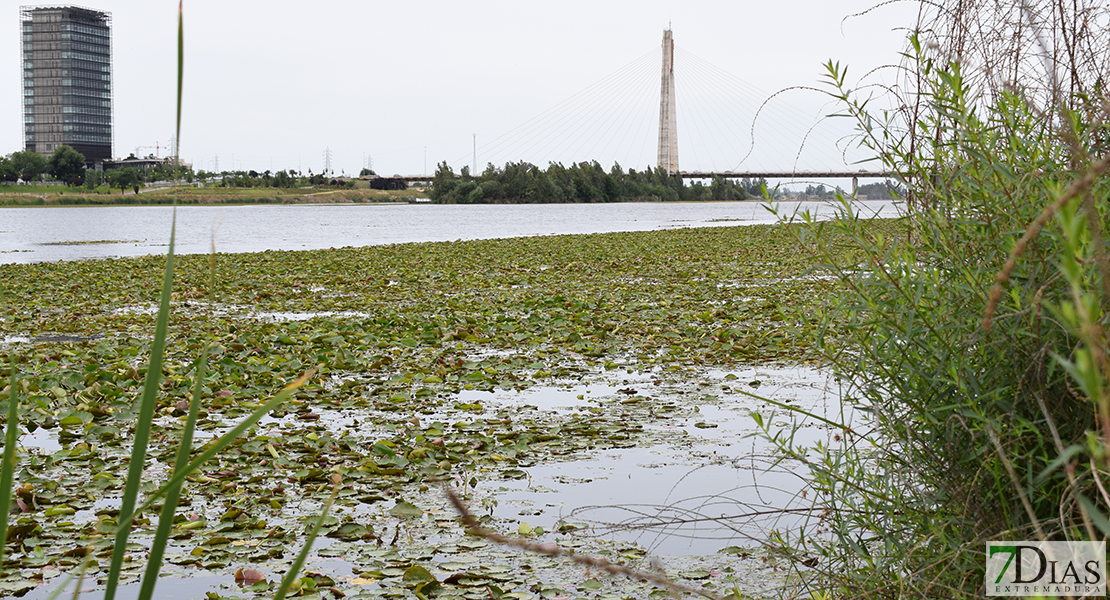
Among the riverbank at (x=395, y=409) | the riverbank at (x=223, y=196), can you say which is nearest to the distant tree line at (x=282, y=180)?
the riverbank at (x=223, y=196)

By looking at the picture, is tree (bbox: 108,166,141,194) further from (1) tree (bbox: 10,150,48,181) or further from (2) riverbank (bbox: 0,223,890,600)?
(2) riverbank (bbox: 0,223,890,600)

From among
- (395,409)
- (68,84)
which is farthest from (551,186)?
(395,409)

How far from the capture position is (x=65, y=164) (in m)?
110

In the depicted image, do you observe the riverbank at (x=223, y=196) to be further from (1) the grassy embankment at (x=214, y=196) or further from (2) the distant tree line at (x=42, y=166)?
(2) the distant tree line at (x=42, y=166)

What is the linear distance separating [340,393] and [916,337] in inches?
214

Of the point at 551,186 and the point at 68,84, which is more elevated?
the point at 68,84

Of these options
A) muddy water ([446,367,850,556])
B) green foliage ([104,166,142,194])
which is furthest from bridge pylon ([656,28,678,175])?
green foliage ([104,166,142,194])

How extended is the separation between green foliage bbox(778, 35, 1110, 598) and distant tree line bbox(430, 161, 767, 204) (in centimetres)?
10836

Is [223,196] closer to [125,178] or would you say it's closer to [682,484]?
[125,178]

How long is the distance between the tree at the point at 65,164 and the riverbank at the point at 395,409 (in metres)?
108

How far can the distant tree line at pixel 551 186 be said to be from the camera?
113188mm

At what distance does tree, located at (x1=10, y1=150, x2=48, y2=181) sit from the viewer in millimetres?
108812

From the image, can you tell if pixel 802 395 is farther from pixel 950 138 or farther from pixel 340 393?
pixel 950 138

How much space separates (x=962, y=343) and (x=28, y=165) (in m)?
127
